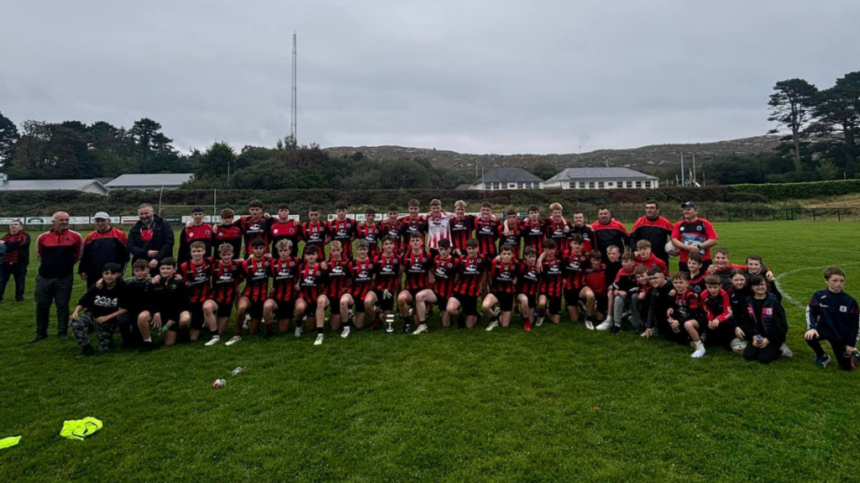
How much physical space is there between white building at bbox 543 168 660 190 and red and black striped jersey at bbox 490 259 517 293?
193 ft

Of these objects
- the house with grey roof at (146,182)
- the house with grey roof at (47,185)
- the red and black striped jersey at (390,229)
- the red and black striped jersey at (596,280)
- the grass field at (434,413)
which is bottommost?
the grass field at (434,413)

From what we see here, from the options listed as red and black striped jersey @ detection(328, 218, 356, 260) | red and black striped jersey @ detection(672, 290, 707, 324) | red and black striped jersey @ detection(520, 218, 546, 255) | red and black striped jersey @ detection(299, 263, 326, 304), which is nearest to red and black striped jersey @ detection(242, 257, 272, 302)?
red and black striped jersey @ detection(299, 263, 326, 304)

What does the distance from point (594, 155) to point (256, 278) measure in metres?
136

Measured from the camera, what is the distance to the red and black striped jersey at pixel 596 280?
254 inches

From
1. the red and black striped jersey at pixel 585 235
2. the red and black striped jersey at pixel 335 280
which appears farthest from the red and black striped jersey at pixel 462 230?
the red and black striped jersey at pixel 335 280

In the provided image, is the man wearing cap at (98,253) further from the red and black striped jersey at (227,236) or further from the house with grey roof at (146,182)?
the house with grey roof at (146,182)

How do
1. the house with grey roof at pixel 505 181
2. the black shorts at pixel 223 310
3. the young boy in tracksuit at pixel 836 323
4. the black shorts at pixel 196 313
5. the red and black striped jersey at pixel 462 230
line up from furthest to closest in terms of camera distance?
1. the house with grey roof at pixel 505 181
2. the red and black striped jersey at pixel 462 230
3. the black shorts at pixel 223 310
4. the black shorts at pixel 196 313
5. the young boy in tracksuit at pixel 836 323

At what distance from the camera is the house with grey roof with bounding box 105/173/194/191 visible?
56.3m

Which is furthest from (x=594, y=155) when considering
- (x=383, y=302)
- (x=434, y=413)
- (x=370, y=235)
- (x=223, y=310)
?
(x=434, y=413)

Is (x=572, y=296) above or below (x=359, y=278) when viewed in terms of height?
below

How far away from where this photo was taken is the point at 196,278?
5.87 metres

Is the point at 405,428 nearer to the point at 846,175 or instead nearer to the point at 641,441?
the point at 641,441

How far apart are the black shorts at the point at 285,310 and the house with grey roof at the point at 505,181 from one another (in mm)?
60217

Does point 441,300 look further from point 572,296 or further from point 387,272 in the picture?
point 572,296
